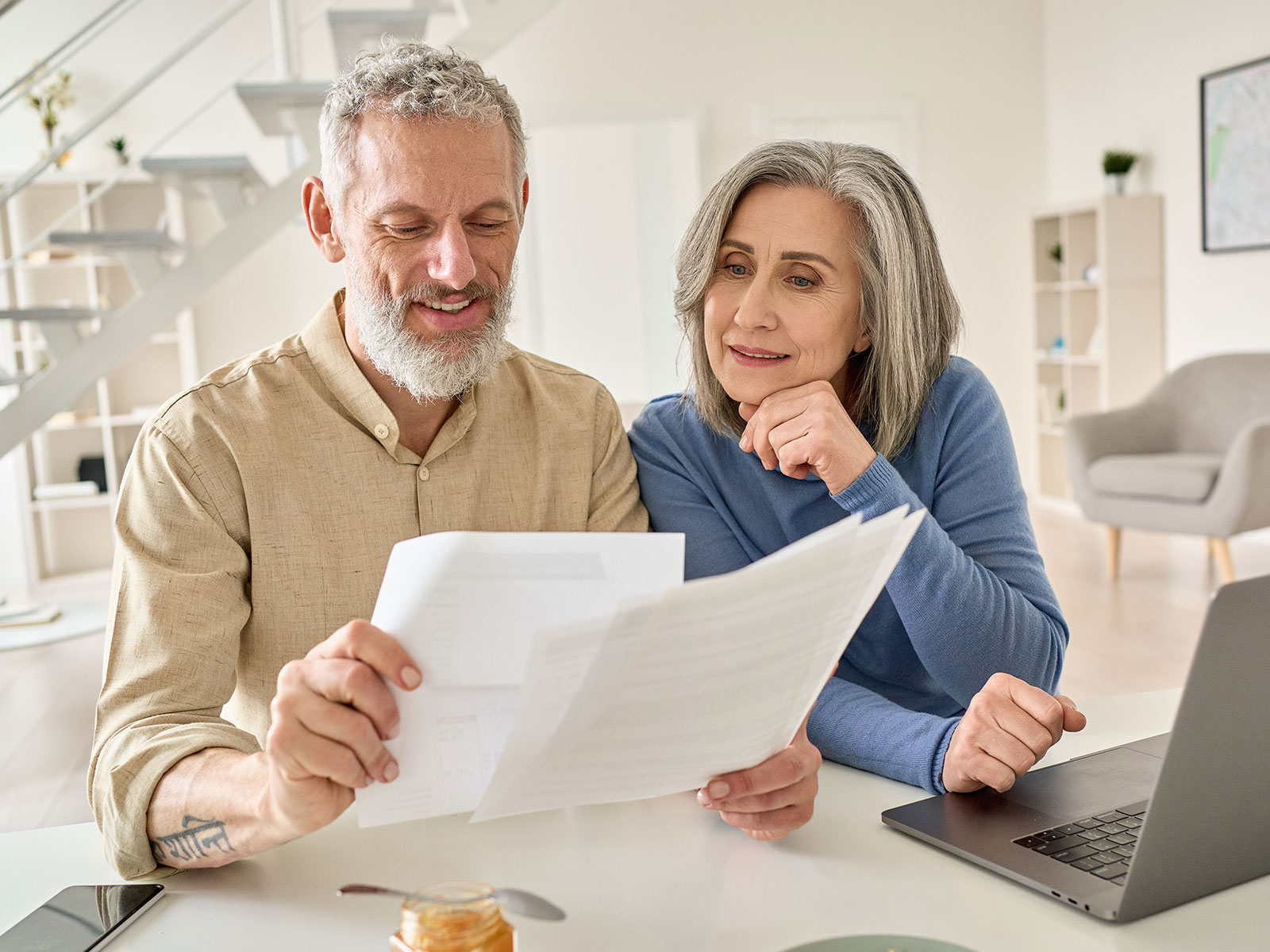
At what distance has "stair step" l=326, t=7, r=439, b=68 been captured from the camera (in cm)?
421

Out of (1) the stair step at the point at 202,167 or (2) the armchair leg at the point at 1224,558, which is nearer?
(1) the stair step at the point at 202,167

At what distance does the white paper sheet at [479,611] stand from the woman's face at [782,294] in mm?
755

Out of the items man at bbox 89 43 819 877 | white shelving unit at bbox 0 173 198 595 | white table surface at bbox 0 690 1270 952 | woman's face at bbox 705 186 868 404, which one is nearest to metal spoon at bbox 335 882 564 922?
white table surface at bbox 0 690 1270 952

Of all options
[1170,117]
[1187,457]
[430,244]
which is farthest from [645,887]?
[1170,117]

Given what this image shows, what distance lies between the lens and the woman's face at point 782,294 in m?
1.45

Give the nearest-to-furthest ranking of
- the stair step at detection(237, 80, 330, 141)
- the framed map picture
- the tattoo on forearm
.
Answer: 1. the tattoo on forearm
2. the stair step at detection(237, 80, 330, 141)
3. the framed map picture

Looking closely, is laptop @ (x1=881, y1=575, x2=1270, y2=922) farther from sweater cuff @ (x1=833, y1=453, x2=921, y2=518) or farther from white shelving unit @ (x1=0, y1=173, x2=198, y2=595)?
white shelving unit @ (x1=0, y1=173, x2=198, y2=595)

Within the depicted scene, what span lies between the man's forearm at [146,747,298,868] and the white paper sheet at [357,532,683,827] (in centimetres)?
17

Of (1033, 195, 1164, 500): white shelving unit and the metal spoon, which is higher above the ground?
(1033, 195, 1164, 500): white shelving unit

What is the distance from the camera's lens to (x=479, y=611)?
2.41 ft

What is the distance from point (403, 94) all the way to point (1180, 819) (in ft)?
3.41

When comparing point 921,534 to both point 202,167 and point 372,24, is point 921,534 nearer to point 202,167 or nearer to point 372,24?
point 372,24

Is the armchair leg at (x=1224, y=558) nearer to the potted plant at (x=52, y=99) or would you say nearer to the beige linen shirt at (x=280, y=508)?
the beige linen shirt at (x=280, y=508)

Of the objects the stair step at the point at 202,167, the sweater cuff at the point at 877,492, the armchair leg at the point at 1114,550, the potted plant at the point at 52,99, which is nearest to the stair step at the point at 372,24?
the stair step at the point at 202,167
